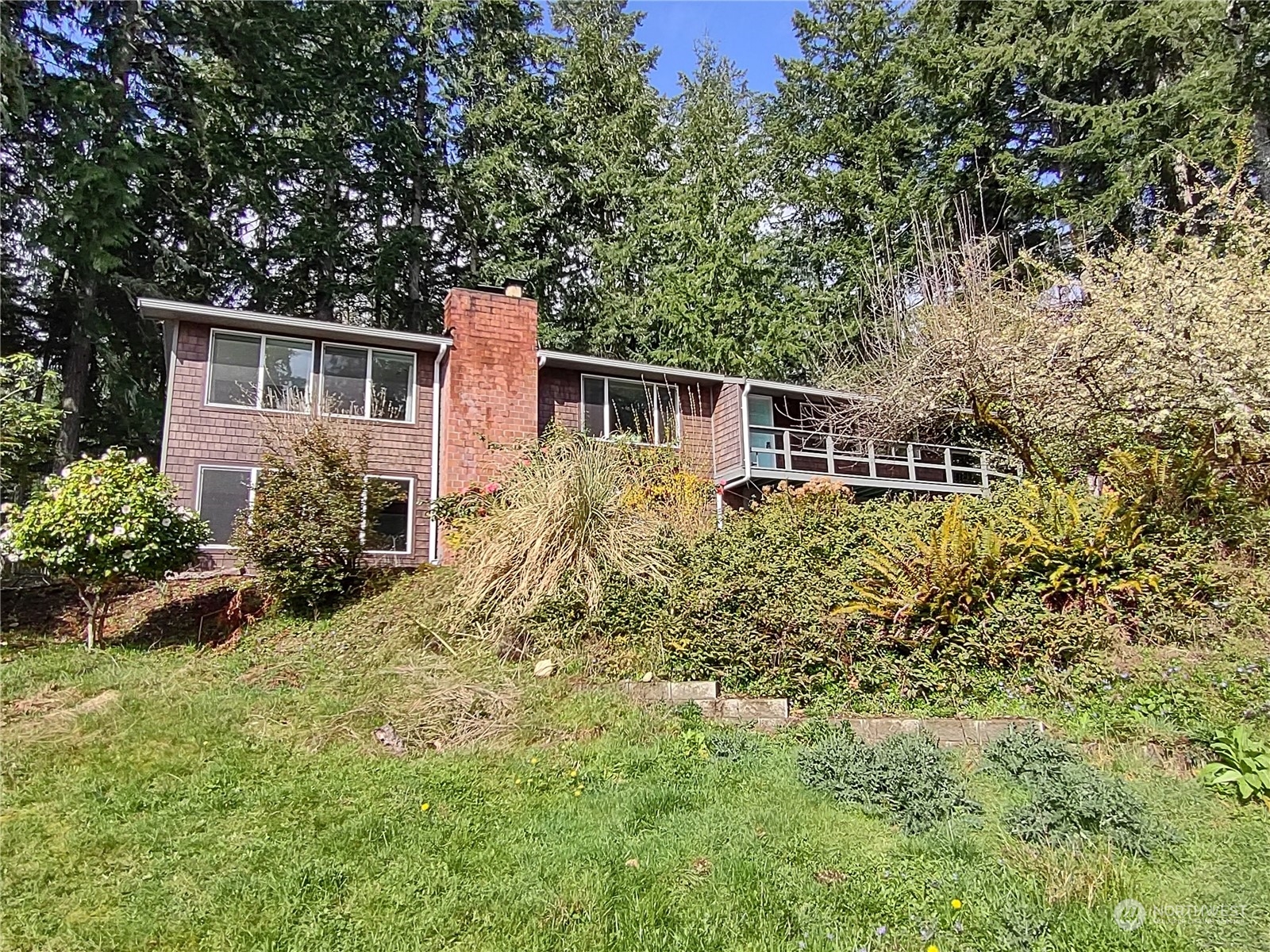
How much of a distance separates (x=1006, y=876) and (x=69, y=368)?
19.2 meters

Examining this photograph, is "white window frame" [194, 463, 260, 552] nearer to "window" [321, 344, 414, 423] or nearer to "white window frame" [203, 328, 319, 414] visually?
"white window frame" [203, 328, 319, 414]

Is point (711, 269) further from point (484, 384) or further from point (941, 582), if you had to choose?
point (941, 582)

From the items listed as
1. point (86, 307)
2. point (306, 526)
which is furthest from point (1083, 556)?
point (86, 307)

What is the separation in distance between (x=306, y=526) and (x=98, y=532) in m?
2.13

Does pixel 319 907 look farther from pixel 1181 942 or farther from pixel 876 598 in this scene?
pixel 876 598

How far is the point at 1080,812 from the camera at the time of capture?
12.2ft

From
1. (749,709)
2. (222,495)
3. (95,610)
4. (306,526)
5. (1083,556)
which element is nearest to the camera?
(749,709)

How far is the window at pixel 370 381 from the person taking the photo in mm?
12758

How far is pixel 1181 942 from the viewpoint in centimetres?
289

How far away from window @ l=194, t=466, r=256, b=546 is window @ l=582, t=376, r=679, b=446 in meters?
5.93

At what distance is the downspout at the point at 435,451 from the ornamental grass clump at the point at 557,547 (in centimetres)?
492

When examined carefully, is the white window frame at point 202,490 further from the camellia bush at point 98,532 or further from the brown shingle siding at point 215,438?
the camellia bush at point 98,532

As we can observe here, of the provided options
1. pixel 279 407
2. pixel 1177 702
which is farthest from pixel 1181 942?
pixel 279 407

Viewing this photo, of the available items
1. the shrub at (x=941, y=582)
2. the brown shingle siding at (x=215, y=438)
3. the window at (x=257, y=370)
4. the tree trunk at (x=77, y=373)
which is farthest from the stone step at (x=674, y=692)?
the tree trunk at (x=77, y=373)
